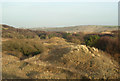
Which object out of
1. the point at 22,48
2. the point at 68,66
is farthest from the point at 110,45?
the point at 22,48

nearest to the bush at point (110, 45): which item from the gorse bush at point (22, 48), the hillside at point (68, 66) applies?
the hillside at point (68, 66)

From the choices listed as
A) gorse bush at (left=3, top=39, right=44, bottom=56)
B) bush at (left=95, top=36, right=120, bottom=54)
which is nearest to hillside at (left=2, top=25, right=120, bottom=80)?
gorse bush at (left=3, top=39, right=44, bottom=56)

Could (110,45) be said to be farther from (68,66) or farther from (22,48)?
(22,48)

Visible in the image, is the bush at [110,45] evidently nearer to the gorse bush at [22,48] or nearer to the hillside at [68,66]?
the hillside at [68,66]

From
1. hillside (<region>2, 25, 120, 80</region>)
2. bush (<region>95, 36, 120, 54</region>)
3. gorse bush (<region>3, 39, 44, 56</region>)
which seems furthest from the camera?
gorse bush (<region>3, 39, 44, 56</region>)

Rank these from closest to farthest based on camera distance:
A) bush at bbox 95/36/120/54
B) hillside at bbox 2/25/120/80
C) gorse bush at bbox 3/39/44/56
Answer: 1. hillside at bbox 2/25/120/80
2. bush at bbox 95/36/120/54
3. gorse bush at bbox 3/39/44/56

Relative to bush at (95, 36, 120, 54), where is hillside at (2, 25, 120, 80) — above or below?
below

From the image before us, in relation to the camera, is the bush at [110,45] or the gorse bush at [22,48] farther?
the gorse bush at [22,48]

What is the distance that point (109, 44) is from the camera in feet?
35.9

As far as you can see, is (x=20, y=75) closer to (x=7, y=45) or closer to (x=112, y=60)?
(x=112, y=60)

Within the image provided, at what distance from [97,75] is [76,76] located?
4.00 feet

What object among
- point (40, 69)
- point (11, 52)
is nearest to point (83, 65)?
point (40, 69)

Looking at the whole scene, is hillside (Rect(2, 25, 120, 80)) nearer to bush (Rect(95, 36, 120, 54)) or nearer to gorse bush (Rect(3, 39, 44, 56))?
gorse bush (Rect(3, 39, 44, 56))

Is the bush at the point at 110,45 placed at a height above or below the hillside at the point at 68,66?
above
